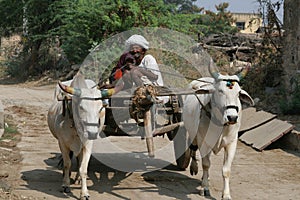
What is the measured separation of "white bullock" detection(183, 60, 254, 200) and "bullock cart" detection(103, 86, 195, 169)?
12.8 inches

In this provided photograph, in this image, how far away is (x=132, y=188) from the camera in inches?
257

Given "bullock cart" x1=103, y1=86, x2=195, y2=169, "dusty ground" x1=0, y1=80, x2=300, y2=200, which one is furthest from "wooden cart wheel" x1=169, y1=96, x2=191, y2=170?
"dusty ground" x1=0, y1=80, x2=300, y2=200

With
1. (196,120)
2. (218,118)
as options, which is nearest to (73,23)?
(196,120)

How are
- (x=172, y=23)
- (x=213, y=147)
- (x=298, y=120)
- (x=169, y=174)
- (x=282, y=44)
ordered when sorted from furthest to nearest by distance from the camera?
1. (x=172, y=23)
2. (x=282, y=44)
3. (x=298, y=120)
4. (x=169, y=174)
5. (x=213, y=147)

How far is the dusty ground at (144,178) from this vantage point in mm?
6219

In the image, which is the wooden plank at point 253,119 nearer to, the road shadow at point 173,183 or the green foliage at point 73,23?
the road shadow at point 173,183

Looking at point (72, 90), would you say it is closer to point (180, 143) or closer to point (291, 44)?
point (180, 143)

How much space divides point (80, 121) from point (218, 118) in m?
1.57

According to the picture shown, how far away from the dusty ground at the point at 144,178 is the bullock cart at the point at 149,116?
0.56m

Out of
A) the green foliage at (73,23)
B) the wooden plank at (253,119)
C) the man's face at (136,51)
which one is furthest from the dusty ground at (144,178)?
the green foliage at (73,23)

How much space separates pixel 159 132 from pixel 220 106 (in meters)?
1.32

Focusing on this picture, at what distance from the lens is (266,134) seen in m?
9.59

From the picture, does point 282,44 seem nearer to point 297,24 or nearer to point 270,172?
point 297,24

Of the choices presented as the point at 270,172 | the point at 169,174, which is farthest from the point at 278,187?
the point at 169,174
